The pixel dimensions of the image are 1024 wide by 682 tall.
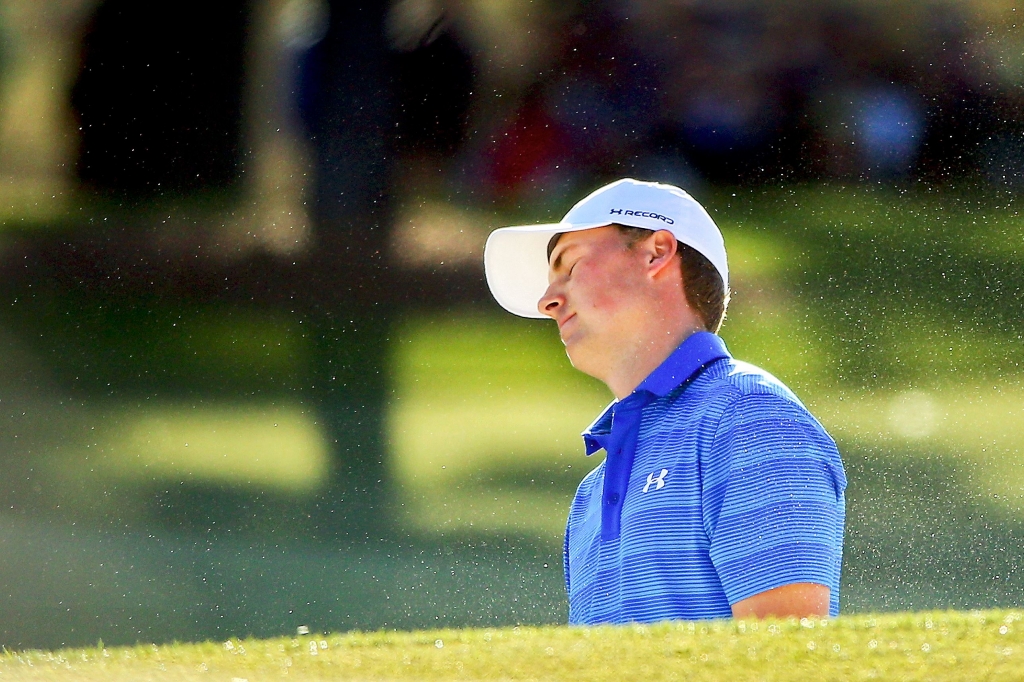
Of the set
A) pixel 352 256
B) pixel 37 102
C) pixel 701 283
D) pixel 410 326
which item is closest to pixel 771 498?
pixel 701 283

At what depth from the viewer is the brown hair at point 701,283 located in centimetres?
139

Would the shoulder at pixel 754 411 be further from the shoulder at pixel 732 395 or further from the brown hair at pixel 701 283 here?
the brown hair at pixel 701 283

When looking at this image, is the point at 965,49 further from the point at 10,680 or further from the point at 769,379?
the point at 10,680

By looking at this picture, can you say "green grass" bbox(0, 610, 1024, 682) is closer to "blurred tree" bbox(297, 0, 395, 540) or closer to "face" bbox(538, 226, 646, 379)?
"face" bbox(538, 226, 646, 379)

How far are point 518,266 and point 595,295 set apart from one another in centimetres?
29

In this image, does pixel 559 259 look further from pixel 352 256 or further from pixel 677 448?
pixel 352 256

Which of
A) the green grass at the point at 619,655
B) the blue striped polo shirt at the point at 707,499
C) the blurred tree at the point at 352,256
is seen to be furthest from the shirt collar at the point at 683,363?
the blurred tree at the point at 352,256

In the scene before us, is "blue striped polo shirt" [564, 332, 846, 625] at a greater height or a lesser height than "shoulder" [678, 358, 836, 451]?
lesser

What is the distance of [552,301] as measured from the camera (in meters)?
A: 1.45

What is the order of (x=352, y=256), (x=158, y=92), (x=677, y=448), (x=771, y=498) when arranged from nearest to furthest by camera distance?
(x=771, y=498) < (x=677, y=448) < (x=158, y=92) < (x=352, y=256)

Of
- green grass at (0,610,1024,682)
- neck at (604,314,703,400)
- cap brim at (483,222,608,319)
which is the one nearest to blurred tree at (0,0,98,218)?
cap brim at (483,222,608,319)

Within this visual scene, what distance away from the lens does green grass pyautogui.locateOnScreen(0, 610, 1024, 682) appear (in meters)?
0.67

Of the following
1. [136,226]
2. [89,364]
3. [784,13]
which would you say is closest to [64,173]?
[136,226]

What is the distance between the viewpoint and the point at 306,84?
5.81 metres
